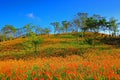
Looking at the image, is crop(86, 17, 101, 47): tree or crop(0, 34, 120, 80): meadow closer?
crop(0, 34, 120, 80): meadow

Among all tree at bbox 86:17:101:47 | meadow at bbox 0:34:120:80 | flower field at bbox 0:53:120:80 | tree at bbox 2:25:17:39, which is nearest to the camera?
flower field at bbox 0:53:120:80

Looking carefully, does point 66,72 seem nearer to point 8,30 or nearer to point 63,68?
point 63,68

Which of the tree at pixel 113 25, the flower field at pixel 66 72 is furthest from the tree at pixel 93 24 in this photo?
the flower field at pixel 66 72

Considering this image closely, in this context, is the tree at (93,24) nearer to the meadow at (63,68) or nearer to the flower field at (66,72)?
the meadow at (63,68)

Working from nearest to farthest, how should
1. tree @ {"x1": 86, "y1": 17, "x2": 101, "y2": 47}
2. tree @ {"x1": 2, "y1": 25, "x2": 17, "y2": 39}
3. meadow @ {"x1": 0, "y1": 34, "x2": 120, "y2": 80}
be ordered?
1. meadow @ {"x1": 0, "y1": 34, "x2": 120, "y2": 80}
2. tree @ {"x1": 86, "y1": 17, "x2": 101, "y2": 47}
3. tree @ {"x1": 2, "y1": 25, "x2": 17, "y2": 39}

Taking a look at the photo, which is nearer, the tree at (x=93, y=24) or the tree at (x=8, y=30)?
the tree at (x=93, y=24)

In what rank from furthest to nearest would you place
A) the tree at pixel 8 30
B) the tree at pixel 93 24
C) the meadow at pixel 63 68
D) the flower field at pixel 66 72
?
the tree at pixel 8 30
the tree at pixel 93 24
the meadow at pixel 63 68
the flower field at pixel 66 72

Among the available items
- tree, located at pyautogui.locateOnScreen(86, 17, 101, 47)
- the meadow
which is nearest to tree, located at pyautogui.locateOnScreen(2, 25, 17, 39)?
tree, located at pyautogui.locateOnScreen(86, 17, 101, 47)

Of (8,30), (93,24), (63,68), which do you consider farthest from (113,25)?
(63,68)

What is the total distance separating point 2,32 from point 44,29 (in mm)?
21906

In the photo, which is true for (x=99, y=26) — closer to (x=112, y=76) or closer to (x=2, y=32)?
(x=2, y=32)

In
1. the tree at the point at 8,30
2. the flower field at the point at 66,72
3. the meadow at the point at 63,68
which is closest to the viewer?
the flower field at the point at 66,72

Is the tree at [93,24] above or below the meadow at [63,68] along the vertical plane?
above

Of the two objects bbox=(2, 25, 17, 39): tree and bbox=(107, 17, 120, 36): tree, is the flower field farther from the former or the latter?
bbox=(2, 25, 17, 39): tree
